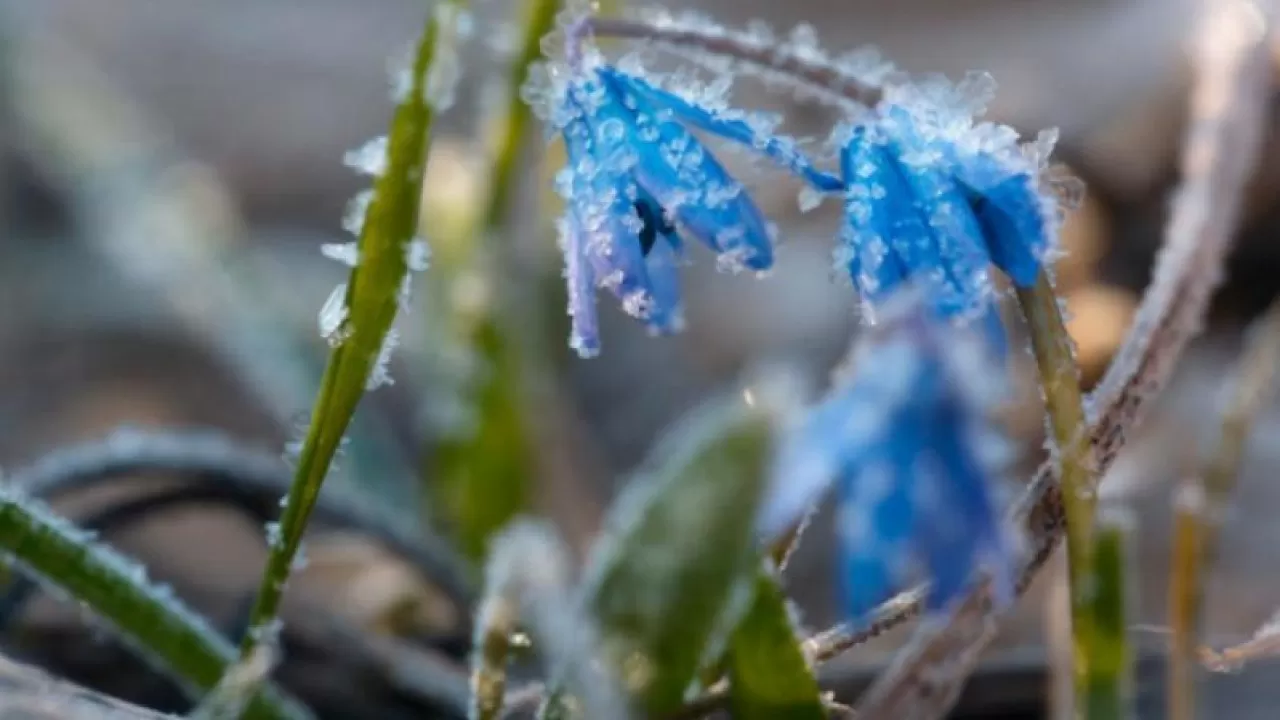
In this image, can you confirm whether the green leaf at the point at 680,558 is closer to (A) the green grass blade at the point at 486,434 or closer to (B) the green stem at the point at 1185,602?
(B) the green stem at the point at 1185,602

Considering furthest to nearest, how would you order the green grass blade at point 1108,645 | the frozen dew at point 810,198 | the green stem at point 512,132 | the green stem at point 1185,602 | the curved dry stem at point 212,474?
the green stem at point 512,132
the curved dry stem at point 212,474
the green stem at point 1185,602
the frozen dew at point 810,198
the green grass blade at point 1108,645

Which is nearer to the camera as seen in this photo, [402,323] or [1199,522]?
[1199,522]

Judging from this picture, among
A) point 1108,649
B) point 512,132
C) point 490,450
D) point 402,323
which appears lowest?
point 1108,649

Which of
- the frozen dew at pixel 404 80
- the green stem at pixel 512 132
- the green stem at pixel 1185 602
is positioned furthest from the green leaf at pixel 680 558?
the green stem at pixel 512 132

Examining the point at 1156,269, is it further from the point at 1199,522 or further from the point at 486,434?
the point at 486,434

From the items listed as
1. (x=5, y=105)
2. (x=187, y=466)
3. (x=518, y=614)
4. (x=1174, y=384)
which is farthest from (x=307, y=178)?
(x=518, y=614)

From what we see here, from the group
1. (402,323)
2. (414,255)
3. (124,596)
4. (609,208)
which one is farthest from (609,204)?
(402,323)

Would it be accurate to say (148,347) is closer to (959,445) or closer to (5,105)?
(5,105)
